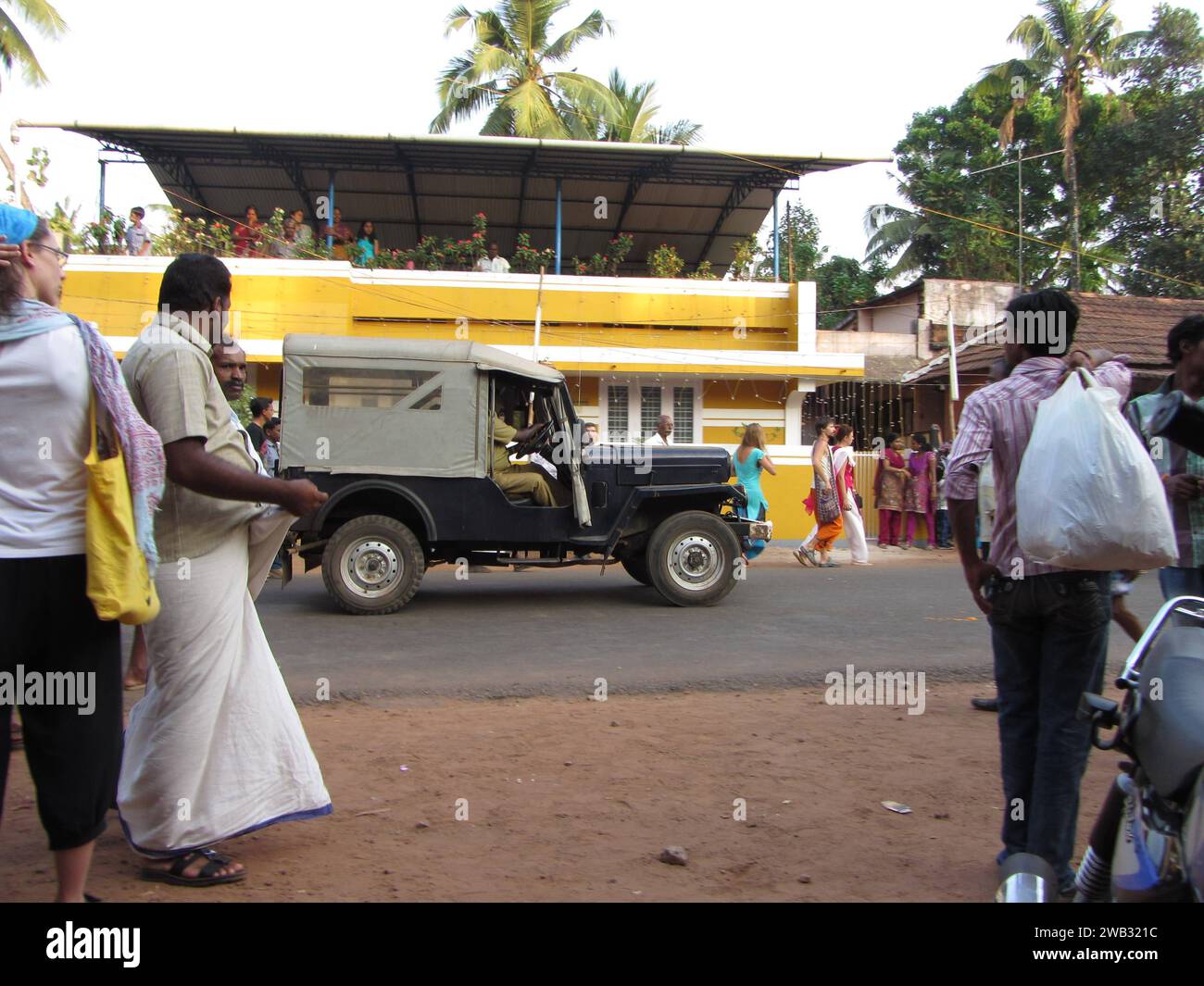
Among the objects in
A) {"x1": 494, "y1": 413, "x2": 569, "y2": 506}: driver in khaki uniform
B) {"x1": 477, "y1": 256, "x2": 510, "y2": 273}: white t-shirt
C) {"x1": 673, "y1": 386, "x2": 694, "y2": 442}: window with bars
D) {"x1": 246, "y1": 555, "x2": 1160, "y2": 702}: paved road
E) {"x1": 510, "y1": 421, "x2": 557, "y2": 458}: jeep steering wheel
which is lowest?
{"x1": 246, "y1": 555, "x2": 1160, "y2": 702}: paved road

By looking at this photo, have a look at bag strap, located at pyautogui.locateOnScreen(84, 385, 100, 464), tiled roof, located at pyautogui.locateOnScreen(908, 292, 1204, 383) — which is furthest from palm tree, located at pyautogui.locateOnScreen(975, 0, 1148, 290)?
bag strap, located at pyautogui.locateOnScreen(84, 385, 100, 464)

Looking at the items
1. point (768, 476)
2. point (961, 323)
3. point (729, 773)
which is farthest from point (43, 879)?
point (961, 323)

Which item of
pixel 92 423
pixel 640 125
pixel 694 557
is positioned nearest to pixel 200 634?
pixel 92 423

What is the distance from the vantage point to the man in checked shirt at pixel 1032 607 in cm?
305

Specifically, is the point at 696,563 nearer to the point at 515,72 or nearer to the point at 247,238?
the point at 247,238

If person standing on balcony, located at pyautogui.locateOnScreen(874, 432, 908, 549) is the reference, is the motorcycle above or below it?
below

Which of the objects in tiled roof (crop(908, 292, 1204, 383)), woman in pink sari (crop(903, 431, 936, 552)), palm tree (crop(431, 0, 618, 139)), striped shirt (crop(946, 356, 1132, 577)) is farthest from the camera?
palm tree (crop(431, 0, 618, 139))

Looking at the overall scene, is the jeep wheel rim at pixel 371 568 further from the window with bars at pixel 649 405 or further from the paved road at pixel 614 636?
the window with bars at pixel 649 405

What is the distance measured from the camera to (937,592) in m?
10.6

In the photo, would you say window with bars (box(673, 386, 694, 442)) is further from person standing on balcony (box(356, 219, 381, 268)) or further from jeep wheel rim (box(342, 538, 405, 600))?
jeep wheel rim (box(342, 538, 405, 600))

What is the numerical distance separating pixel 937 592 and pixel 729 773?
22.2 feet

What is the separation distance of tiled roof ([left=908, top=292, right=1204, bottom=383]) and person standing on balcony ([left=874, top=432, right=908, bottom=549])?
15.3 feet

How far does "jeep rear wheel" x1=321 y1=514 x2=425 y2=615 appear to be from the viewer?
886 cm
